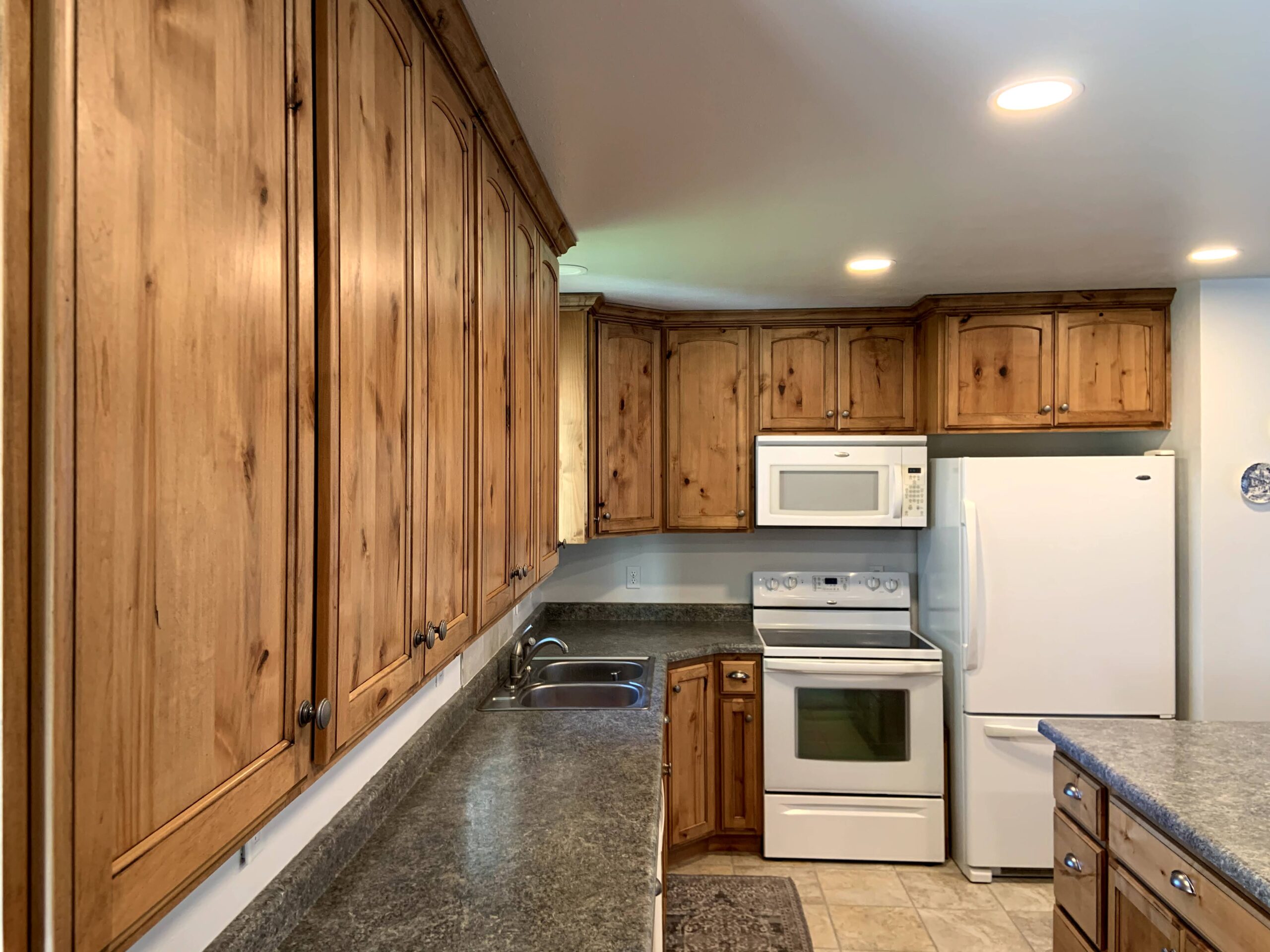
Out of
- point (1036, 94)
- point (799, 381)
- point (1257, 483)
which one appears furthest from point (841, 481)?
point (1036, 94)

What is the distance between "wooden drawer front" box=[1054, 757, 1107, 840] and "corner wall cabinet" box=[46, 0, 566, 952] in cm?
176

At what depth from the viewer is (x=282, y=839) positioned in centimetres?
117

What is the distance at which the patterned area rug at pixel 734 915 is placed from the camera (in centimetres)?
257

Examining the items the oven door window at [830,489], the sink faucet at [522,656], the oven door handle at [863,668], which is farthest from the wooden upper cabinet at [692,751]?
the oven door window at [830,489]

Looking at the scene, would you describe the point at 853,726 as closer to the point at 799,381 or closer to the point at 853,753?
the point at 853,753

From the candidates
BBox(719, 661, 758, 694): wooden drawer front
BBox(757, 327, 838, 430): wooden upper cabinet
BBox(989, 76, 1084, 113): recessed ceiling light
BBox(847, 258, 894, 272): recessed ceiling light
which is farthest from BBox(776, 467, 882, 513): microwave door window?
BBox(989, 76, 1084, 113): recessed ceiling light

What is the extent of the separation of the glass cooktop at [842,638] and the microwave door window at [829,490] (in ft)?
1.89

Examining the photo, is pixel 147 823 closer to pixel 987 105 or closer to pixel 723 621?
pixel 987 105

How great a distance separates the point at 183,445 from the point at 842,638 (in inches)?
128

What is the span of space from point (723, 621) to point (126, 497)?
11.0 ft

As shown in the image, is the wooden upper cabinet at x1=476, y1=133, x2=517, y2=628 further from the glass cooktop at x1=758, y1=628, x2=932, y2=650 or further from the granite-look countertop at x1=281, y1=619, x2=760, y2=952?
the glass cooktop at x1=758, y1=628, x2=932, y2=650

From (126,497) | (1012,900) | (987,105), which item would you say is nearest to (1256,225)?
(987,105)

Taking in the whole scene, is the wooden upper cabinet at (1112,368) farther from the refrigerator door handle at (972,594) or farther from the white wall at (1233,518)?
the refrigerator door handle at (972,594)

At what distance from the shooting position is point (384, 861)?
133cm
